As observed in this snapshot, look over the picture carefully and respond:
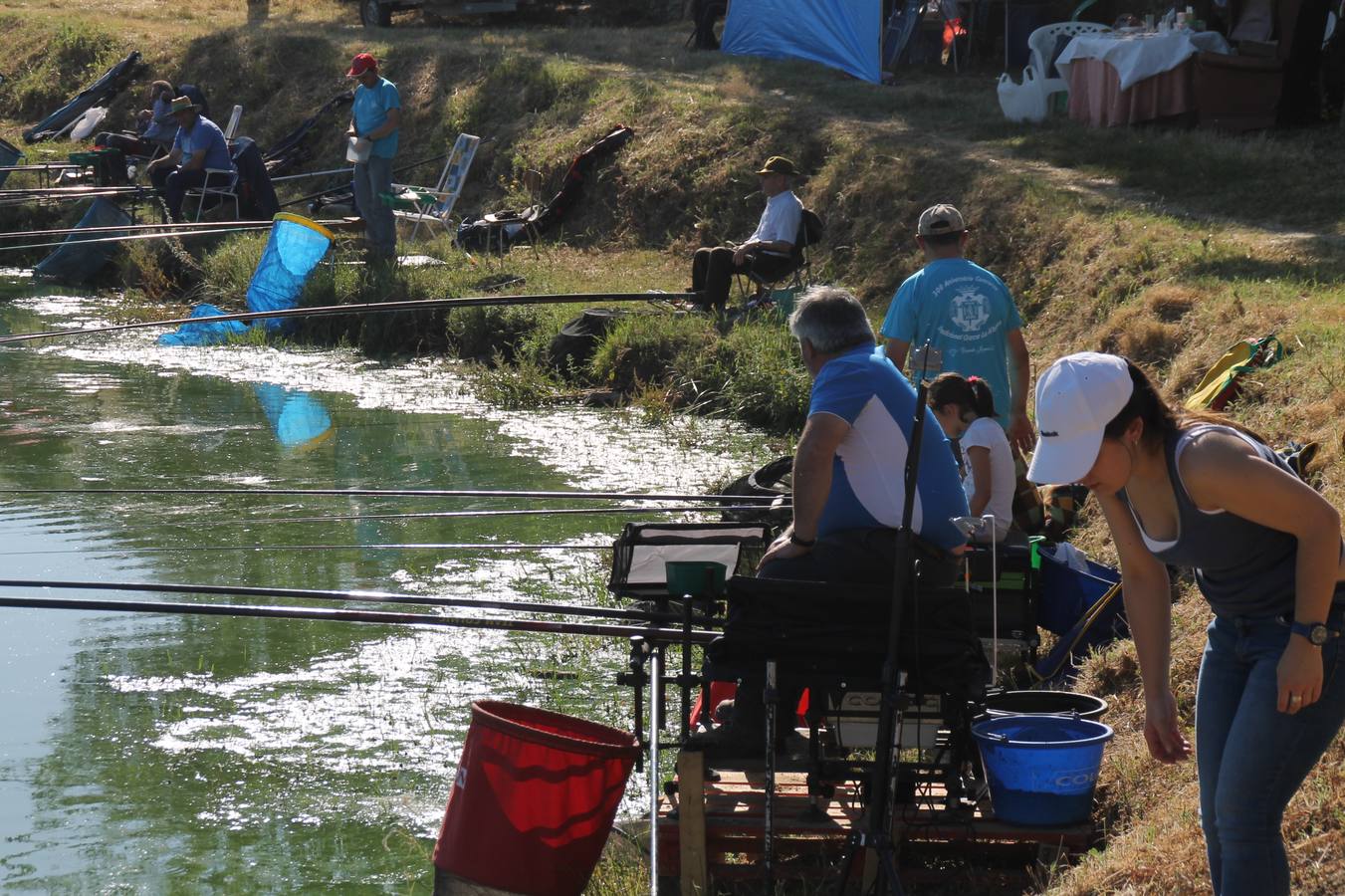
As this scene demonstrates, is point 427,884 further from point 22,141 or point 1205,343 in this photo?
point 22,141

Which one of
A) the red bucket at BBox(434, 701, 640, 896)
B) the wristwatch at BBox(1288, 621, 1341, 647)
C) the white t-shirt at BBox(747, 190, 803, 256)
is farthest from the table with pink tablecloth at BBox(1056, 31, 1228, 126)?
the wristwatch at BBox(1288, 621, 1341, 647)

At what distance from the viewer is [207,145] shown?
15.4 m

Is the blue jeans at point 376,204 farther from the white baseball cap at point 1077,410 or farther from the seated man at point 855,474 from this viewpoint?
the white baseball cap at point 1077,410

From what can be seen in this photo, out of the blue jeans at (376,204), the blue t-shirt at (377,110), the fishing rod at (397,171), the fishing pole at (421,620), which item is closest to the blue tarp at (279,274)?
the blue jeans at (376,204)

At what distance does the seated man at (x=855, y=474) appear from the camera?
413 cm

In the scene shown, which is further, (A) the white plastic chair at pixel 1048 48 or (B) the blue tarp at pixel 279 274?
(A) the white plastic chair at pixel 1048 48

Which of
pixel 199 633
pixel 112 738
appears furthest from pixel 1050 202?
pixel 112 738

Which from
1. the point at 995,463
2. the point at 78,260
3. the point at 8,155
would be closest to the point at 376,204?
the point at 78,260

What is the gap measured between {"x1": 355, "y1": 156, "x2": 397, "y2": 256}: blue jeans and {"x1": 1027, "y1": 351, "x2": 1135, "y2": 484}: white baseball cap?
10.9 meters

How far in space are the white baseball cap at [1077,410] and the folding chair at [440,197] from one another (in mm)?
12098

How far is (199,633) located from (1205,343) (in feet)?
15.3

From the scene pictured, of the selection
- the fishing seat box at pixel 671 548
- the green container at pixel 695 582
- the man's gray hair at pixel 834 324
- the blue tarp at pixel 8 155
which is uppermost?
the man's gray hair at pixel 834 324

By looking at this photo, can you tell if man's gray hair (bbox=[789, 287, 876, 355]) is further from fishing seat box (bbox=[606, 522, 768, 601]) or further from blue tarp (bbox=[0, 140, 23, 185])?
blue tarp (bbox=[0, 140, 23, 185])

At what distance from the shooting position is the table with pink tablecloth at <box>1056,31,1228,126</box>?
12273 millimetres
